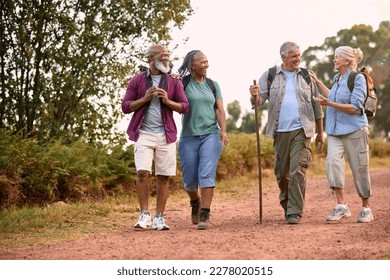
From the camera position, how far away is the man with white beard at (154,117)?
915 centimetres

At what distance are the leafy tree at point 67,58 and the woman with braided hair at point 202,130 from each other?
4832 mm

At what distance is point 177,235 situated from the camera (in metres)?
8.77

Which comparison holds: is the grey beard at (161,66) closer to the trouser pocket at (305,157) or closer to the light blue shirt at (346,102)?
the trouser pocket at (305,157)

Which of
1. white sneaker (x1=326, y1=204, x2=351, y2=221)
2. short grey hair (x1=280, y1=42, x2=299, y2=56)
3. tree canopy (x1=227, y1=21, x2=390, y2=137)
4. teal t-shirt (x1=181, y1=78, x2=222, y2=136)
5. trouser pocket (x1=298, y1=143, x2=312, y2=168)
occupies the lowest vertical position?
white sneaker (x1=326, y1=204, x2=351, y2=221)

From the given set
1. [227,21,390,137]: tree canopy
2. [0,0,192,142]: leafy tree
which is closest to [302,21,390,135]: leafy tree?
[227,21,390,137]: tree canopy

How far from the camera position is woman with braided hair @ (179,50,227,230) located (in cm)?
940

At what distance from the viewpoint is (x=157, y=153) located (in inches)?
365

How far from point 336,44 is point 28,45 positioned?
27.9 m

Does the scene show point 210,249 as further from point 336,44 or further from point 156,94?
point 336,44

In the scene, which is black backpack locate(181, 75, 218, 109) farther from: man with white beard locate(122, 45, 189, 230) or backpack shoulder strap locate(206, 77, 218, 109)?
man with white beard locate(122, 45, 189, 230)

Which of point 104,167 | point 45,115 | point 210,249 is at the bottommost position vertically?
point 210,249

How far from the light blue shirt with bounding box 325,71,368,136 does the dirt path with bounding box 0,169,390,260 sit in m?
1.21

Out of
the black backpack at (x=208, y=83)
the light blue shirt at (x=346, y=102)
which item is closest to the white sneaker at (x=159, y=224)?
the black backpack at (x=208, y=83)

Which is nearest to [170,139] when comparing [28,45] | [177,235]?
[177,235]
